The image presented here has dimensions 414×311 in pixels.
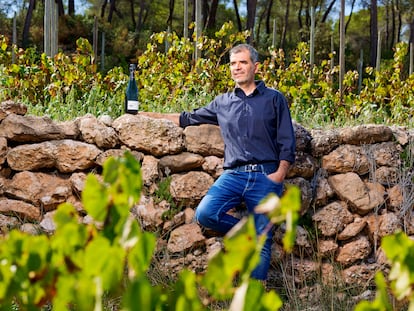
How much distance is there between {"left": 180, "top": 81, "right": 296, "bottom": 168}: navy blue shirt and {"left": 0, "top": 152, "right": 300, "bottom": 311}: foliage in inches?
112

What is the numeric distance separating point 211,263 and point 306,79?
6.01 metres

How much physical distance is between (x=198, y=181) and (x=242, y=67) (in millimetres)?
690

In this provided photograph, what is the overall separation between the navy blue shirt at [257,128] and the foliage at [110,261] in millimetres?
2847

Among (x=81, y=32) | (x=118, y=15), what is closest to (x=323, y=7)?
(x=118, y=15)

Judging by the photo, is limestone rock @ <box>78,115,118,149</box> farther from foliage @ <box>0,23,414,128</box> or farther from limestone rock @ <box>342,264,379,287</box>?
limestone rock @ <box>342,264,379,287</box>

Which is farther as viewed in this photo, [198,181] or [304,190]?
[304,190]

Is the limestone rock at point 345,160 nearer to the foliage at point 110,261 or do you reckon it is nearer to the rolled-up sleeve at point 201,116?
the rolled-up sleeve at point 201,116

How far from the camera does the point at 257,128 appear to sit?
358 cm

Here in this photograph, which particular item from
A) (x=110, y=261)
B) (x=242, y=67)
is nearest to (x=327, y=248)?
(x=242, y=67)

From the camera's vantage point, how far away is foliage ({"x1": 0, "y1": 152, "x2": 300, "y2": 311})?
61 cm

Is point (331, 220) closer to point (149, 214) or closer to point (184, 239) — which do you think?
point (184, 239)

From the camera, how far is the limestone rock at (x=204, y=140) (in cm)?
385

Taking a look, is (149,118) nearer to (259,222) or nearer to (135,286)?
(259,222)

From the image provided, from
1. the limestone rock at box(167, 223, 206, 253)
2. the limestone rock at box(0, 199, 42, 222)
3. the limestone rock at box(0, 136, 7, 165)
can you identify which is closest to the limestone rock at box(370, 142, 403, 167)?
the limestone rock at box(167, 223, 206, 253)
